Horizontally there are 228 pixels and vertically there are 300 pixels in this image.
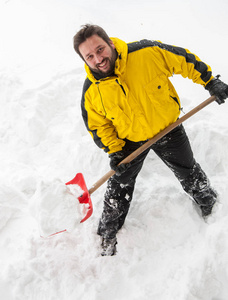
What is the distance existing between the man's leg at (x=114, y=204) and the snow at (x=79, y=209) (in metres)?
0.10

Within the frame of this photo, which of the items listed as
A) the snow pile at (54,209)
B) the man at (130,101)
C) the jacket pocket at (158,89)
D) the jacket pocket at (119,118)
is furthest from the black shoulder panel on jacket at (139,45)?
the snow pile at (54,209)

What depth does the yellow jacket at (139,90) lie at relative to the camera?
1.80 meters

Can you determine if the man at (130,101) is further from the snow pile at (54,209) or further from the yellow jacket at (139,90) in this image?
the snow pile at (54,209)

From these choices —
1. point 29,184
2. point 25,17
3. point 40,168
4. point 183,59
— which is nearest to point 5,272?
point 29,184

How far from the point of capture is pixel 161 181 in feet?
9.45

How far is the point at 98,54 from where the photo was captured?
1732 millimetres

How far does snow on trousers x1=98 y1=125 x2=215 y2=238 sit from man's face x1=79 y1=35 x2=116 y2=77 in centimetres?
76

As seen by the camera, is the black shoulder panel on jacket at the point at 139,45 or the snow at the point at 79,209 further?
the snow at the point at 79,209

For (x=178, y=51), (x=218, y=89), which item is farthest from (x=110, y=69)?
(x=218, y=89)

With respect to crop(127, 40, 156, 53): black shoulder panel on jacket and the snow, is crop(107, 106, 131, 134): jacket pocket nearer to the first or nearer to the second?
crop(127, 40, 156, 53): black shoulder panel on jacket

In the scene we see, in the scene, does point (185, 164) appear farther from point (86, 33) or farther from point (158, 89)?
point (86, 33)

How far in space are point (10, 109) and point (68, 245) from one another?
8.49 ft

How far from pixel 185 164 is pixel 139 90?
36.0 inches

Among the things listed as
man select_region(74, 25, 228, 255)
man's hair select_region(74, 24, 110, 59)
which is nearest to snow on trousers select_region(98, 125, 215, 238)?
man select_region(74, 25, 228, 255)
